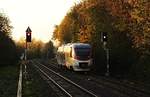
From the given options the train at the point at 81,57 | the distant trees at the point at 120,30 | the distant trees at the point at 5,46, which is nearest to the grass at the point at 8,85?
the train at the point at 81,57

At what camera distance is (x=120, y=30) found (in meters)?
41.6

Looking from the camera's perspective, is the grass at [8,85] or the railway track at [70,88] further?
the grass at [8,85]

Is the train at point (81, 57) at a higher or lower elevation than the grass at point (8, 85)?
higher

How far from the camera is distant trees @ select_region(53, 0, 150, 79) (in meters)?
34.1

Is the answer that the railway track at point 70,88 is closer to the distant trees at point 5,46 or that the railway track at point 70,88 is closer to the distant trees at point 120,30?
the distant trees at point 120,30

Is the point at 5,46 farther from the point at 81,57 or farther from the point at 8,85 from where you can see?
the point at 8,85

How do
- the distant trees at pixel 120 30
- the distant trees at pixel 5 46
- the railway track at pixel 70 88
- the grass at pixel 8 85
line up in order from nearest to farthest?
the railway track at pixel 70 88, the grass at pixel 8 85, the distant trees at pixel 120 30, the distant trees at pixel 5 46

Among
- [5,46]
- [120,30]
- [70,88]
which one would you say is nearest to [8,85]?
[70,88]

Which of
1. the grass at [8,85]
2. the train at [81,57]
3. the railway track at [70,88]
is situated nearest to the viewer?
the railway track at [70,88]

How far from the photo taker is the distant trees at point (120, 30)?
112ft

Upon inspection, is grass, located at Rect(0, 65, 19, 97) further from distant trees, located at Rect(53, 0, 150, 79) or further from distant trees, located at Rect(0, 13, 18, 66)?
distant trees, located at Rect(0, 13, 18, 66)

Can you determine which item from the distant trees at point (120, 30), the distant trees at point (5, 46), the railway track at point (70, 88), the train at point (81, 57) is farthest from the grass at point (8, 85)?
the distant trees at point (5, 46)

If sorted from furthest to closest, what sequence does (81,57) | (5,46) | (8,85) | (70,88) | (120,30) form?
1. (5,46)
2. (81,57)
3. (120,30)
4. (8,85)
5. (70,88)

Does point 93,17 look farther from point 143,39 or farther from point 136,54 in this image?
point 143,39
